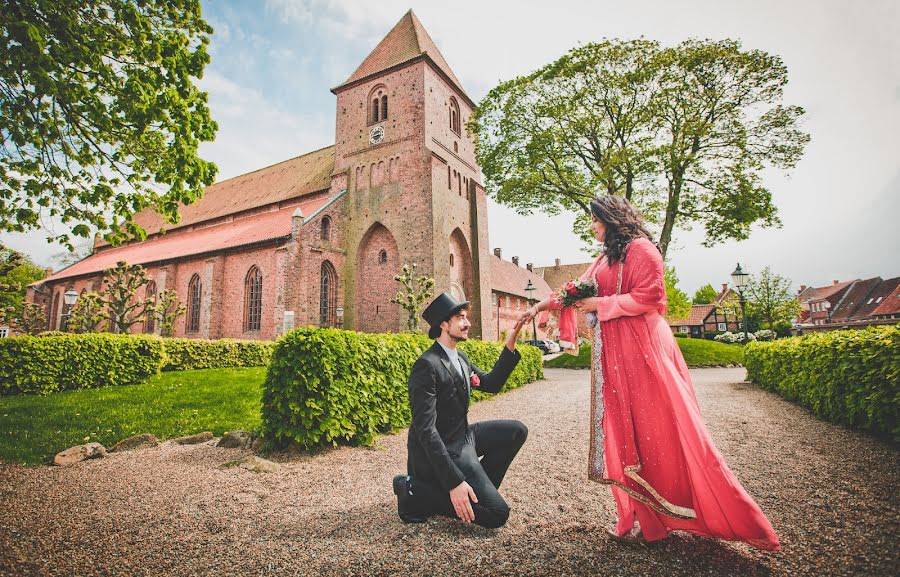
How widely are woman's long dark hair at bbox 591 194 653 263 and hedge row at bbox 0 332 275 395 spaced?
8644 mm

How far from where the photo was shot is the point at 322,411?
5.34 meters

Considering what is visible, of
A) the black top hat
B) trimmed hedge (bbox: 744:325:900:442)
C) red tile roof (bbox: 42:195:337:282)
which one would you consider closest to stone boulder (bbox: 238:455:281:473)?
the black top hat

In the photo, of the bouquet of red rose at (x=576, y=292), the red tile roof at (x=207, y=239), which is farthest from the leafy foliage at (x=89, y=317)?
the bouquet of red rose at (x=576, y=292)

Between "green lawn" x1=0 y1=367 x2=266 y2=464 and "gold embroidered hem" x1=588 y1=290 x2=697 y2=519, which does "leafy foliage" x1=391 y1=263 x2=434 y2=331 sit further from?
"gold embroidered hem" x1=588 y1=290 x2=697 y2=519

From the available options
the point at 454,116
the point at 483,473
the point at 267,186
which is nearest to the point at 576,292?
the point at 483,473

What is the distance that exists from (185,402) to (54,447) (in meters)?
3.10

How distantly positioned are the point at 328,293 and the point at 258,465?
768 inches

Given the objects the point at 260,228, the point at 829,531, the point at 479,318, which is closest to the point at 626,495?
the point at 829,531

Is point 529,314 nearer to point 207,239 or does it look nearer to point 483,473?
point 483,473

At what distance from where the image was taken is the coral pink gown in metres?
2.35

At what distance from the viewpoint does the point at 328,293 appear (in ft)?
77.4

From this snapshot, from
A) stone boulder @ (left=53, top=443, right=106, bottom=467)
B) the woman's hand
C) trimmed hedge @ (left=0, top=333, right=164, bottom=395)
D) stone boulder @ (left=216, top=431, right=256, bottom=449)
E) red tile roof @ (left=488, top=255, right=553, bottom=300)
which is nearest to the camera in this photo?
the woman's hand

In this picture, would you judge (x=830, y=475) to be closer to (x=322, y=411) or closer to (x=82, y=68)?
(x=322, y=411)

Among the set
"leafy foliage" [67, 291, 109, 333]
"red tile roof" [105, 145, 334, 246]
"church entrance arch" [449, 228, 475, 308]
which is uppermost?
"red tile roof" [105, 145, 334, 246]
